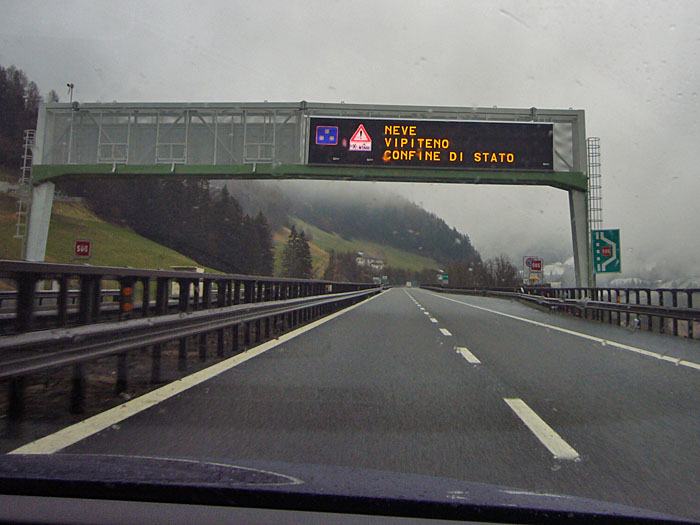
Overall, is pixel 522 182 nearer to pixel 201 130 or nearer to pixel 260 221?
pixel 201 130

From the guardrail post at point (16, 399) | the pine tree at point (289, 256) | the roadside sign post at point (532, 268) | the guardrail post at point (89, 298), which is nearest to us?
the guardrail post at point (16, 399)

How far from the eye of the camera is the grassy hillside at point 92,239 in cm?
1927

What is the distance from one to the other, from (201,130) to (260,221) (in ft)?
38.7

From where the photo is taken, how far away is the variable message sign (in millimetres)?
20125

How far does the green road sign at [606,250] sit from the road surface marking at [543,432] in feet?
54.9

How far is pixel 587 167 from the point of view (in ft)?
69.4

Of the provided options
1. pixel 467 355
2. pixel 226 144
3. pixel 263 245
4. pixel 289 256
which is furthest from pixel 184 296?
pixel 263 245

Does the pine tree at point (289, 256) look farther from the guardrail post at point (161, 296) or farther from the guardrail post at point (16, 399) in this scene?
the guardrail post at point (16, 399)

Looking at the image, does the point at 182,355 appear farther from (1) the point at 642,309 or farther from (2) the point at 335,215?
(2) the point at 335,215

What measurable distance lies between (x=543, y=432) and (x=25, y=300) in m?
4.00

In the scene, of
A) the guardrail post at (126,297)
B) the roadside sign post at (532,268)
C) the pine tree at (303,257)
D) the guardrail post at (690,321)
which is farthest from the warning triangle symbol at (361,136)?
the roadside sign post at (532,268)

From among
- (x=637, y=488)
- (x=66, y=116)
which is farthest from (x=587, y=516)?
(x=66, y=116)

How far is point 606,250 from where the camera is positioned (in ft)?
67.9

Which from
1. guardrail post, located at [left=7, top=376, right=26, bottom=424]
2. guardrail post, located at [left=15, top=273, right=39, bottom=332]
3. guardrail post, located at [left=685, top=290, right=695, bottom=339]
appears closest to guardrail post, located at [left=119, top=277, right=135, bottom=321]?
guardrail post, located at [left=7, top=376, right=26, bottom=424]
